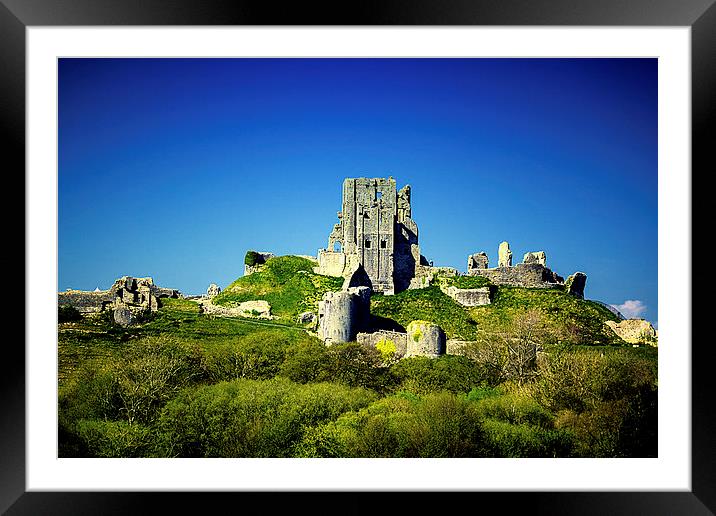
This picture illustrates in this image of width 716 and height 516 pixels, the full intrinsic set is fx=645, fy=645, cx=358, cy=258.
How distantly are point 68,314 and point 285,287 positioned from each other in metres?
7.93

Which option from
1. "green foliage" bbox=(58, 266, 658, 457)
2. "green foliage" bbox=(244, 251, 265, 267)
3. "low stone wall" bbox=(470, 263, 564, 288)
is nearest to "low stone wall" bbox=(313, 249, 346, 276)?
"green foliage" bbox=(244, 251, 265, 267)

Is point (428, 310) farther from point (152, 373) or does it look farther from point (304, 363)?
point (152, 373)

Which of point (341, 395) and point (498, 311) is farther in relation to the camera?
point (498, 311)

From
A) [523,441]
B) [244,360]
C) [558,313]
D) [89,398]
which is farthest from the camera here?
[558,313]

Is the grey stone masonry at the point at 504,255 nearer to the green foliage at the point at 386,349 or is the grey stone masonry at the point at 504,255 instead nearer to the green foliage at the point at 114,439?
the green foliage at the point at 386,349

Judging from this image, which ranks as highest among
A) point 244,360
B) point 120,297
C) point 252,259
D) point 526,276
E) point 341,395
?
point 252,259

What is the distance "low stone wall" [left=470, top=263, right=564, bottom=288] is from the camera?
2375 cm

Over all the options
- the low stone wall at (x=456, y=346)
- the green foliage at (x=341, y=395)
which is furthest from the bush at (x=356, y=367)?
the low stone wall at (x=456, y=346)

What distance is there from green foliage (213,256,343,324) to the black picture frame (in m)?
14.6

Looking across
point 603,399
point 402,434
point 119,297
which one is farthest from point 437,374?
point 119,297

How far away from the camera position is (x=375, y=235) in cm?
2581
